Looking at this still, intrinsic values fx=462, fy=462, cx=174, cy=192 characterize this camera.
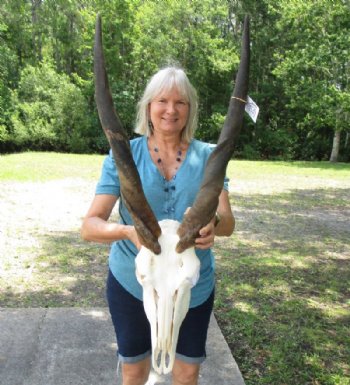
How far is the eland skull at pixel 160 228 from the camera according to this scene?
181 cm

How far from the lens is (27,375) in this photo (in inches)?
136

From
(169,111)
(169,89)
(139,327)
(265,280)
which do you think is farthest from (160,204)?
(265,280)

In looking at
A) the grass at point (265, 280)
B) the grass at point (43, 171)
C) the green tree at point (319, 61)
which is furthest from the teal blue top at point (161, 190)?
the green tree at point (319, 61)

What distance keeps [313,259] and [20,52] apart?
3205cm

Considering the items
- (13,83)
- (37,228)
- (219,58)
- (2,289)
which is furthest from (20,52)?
(2,289)

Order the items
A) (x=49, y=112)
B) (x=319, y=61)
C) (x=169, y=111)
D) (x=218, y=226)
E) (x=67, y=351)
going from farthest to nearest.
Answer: (x=49, y=112) → (x=319, y=61) → (x=67, y=351) → (x=169, y=111) → (x=218, y=226)

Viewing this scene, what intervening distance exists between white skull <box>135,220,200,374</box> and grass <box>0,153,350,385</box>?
1.97 metres

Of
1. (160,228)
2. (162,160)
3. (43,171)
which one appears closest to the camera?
(160,228)

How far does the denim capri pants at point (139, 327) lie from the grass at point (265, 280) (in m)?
1.33

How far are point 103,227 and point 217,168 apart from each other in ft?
2.06

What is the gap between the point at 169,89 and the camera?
2244 mm

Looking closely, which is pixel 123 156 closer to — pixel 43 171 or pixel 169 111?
pixel 169 111

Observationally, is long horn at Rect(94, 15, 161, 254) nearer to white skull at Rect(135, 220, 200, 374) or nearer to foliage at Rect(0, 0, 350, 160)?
white skull at Rect(135, 220, 200, 374)

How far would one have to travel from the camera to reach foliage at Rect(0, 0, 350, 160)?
26547 millimetres
